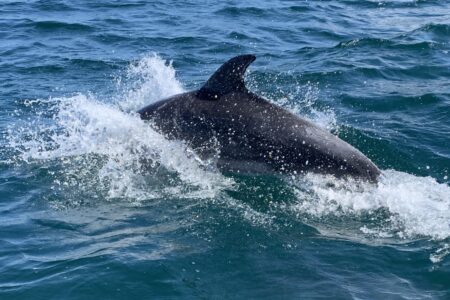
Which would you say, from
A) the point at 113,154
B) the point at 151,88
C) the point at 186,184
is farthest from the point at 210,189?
the point at 151,88

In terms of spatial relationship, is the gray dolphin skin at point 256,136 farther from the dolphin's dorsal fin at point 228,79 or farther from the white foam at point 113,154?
the white foam at point 113,154

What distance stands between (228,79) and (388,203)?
3177 millimetres

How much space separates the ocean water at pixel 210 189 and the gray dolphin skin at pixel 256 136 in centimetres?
25

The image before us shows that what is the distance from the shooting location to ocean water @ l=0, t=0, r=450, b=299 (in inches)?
316

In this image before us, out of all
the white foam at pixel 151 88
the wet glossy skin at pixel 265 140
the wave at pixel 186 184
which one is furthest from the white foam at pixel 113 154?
the white foam at pixel 151 88

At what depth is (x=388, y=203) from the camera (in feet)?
32.8

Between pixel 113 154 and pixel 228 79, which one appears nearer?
pixel 228 79

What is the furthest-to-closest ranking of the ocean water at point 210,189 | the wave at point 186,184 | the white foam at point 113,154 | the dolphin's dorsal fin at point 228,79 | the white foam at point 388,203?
the white foam at point 113,154
the dolphin's dorsal fin at point 228,79
the wave at point 186,184
the white foam at point 388,203
the ocean water at point 210,189

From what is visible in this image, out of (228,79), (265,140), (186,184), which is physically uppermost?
(228,79)

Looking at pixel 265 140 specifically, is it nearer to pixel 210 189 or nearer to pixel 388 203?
pixel 210 189

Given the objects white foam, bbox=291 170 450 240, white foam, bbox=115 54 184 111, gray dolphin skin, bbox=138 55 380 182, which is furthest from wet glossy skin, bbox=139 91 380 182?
white foam, bbox=115 54 184 111

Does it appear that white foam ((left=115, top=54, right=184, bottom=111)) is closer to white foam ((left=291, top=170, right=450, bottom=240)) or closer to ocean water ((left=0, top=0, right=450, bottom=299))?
ocean water ((left=0, top=0, right=450, bottom=299))

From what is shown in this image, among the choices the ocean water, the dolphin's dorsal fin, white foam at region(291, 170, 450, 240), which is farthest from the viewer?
the dolphin's dorsal fin

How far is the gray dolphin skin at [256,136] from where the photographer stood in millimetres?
10430
